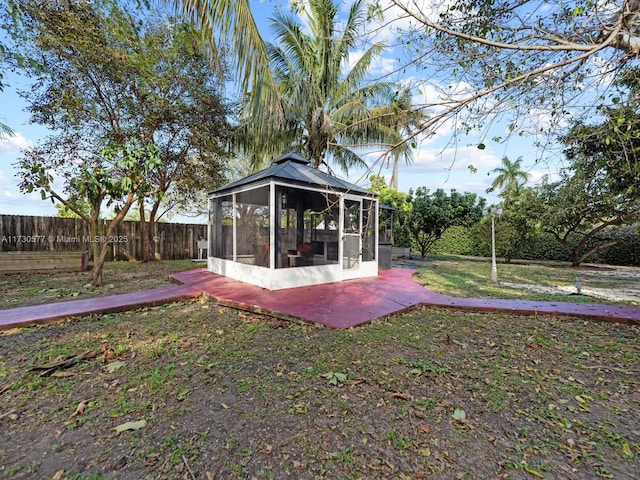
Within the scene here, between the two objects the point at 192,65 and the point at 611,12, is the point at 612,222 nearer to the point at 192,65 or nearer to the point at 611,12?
the point at 611,12

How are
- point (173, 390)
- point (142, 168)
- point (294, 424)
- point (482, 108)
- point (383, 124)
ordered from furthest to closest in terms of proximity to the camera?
point (383, 124) < point (142, 168) < point (482, 108) < point (173, 390) < point (294, 424)

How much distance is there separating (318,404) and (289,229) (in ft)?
16.5

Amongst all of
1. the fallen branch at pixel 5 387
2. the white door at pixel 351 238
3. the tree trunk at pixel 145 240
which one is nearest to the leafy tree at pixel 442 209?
the white door at pixel 351 238

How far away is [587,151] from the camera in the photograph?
5.38 m

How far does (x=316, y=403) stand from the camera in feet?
Result: 7.00

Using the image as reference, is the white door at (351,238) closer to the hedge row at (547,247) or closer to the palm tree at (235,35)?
the palm tree at (235,35)

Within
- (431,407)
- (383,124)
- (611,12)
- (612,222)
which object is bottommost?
(431,407)

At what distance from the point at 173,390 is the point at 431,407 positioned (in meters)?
2.02

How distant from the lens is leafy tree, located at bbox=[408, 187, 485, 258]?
12.9 metres

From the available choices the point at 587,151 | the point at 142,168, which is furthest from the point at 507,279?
the point at 142,168

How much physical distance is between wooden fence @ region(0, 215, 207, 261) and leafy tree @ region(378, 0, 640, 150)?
27.7 ft

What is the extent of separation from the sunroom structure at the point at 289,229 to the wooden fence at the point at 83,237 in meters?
3.78

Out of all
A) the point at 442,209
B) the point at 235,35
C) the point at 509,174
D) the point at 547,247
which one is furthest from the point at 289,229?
the point at 509,174

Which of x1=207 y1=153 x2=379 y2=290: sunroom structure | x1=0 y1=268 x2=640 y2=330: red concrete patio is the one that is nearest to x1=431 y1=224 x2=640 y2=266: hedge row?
x1=0 y1=268 x2=640 y2=330: red concrete patio
